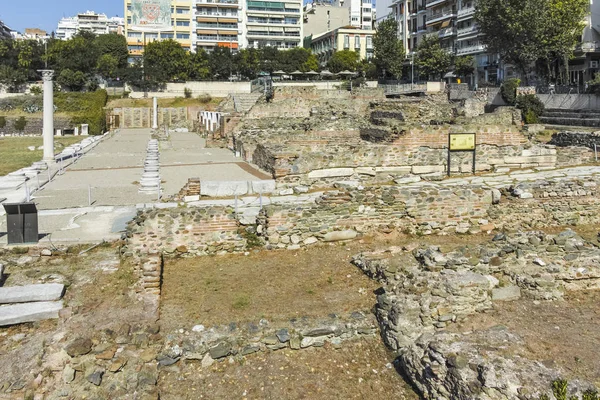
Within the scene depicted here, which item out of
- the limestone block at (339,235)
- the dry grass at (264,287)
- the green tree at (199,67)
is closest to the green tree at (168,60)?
the green tree at (199,67)

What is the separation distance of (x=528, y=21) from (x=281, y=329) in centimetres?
4081

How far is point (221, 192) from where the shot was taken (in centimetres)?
1294

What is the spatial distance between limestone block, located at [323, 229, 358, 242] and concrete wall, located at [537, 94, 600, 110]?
30.7 metres

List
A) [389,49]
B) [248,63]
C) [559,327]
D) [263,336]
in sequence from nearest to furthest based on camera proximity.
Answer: [263,336] < [559,327] < [389,49] < [248,63]

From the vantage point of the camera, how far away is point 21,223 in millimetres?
9797

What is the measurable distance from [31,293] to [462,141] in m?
11.9

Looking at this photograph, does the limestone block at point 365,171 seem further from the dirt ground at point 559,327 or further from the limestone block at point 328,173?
the dirt ground at point 559,327

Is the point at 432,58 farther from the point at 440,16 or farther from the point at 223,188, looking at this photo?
the point at 223,188

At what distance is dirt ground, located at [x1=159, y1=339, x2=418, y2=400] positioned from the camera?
5438 mm

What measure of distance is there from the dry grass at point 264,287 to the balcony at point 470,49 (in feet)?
155

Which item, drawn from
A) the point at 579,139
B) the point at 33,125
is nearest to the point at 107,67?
the point at 33,125

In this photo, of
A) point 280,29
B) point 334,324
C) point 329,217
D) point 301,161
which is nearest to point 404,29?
point 280,29

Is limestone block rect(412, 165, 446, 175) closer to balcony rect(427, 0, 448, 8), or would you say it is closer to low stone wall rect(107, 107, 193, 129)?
low stone wall rect(107, 107, 193, 129)

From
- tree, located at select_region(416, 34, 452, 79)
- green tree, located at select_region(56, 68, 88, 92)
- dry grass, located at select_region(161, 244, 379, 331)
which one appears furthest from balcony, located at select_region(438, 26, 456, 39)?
dry grass, located at select_region(161, 244, 379, 331)
